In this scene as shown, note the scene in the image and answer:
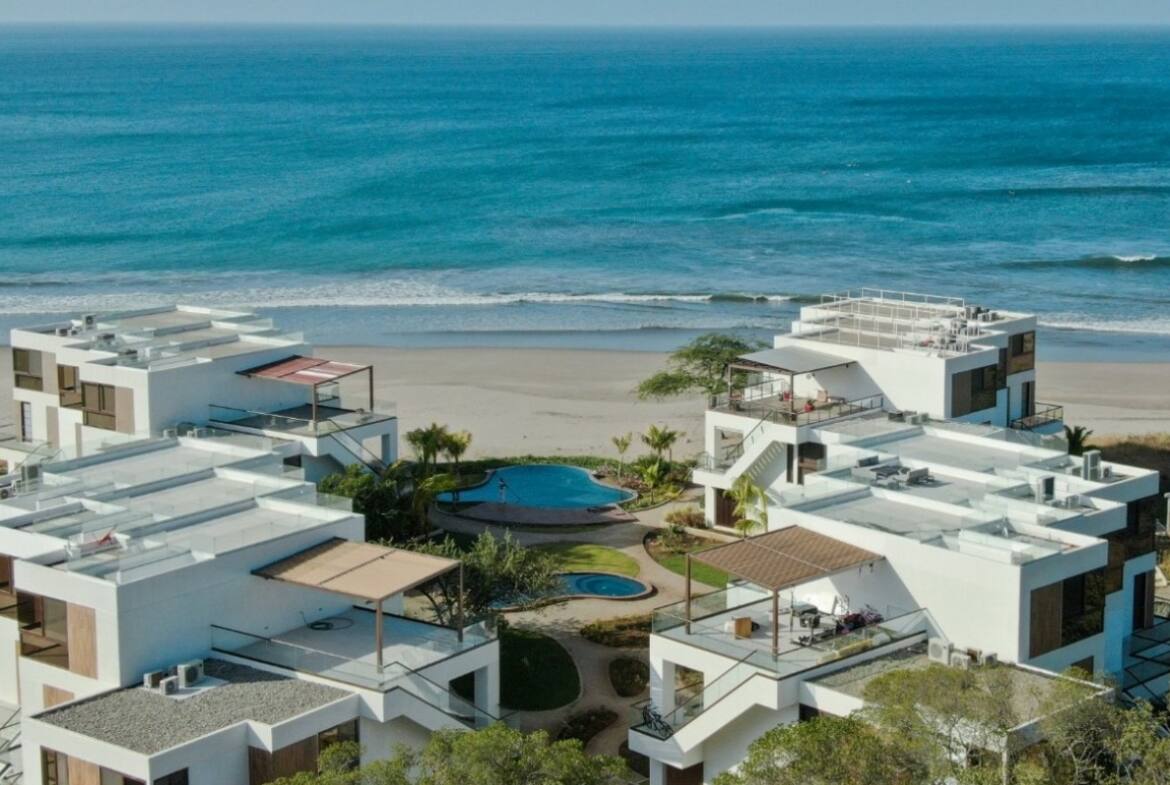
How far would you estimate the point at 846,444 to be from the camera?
45.5 m

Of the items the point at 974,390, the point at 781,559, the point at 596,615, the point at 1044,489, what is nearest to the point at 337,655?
the point at 781,559

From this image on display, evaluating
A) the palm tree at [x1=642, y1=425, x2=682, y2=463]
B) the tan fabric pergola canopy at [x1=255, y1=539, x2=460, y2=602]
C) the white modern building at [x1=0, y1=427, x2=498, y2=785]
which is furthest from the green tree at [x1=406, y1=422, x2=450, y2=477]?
the tan fabric pergola canopy at [x1=255, y1=539, x2=460, y2=602]

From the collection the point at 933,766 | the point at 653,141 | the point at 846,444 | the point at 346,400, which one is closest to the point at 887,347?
the point at 846,444

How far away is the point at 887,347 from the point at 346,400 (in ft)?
60.4

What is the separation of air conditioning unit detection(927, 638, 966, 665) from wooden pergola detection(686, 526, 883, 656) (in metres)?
2.37

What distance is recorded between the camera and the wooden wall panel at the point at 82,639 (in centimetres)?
3378

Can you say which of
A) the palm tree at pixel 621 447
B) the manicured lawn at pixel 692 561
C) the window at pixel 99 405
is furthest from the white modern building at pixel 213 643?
the palm tree at pixel 621 447

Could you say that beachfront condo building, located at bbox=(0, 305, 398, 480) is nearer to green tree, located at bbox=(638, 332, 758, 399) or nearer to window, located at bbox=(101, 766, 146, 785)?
green tree, located at bbox=(638, 332, 758, 399)

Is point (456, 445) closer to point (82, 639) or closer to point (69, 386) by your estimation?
point (69, 386)

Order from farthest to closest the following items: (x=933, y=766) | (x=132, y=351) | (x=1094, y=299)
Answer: (x=1094, y=299) < (x=132, y=351) < (x=933, y=766)

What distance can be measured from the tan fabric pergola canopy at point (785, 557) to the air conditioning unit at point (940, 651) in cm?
238

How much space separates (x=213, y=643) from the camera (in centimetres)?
3475

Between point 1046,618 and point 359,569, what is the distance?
13.3m

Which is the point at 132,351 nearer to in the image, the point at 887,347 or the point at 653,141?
the point at 887,347
